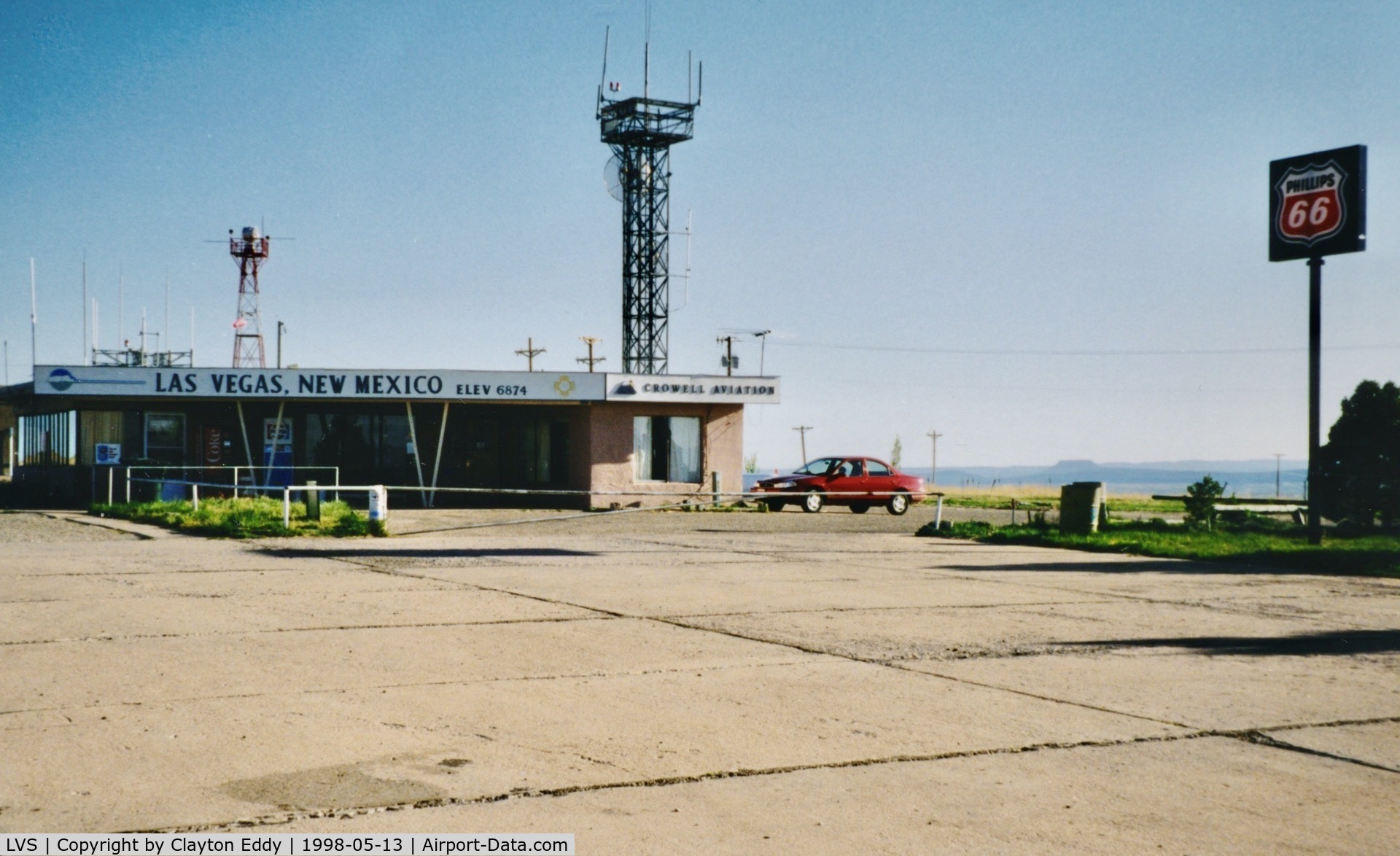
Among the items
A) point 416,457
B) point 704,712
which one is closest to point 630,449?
point 416,457

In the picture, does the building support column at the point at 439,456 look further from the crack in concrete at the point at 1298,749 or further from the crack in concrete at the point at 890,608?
the crack in concrete at the point at 1298,749

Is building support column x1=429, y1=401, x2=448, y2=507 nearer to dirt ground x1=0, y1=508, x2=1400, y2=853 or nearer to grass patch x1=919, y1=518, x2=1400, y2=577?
grass patch x1=919, y1=518, x2=1400, y2=577

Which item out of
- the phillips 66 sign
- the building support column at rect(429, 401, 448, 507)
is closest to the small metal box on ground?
the phillips 66 sign

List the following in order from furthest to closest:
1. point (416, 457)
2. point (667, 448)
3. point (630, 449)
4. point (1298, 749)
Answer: point (667, 448) < point (630, 449) < point (416, 457) < point (1298, 749)

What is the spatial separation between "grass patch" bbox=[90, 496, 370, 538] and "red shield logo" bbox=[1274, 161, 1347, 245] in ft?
55.7

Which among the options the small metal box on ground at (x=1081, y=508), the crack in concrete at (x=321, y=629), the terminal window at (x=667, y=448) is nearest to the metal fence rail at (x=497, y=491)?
the terminal window at (x=667, y=448)

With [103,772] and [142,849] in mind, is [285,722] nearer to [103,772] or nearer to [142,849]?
[103,772]

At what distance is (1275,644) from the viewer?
8.91 meters

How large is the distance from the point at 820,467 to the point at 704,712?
28775 millimetres

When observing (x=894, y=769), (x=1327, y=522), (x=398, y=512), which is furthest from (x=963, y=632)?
(x=1327, y=522)

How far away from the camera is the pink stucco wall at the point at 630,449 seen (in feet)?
112

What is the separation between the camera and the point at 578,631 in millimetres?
8891

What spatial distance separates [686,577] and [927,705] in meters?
6.88
